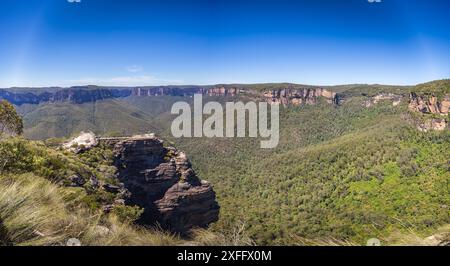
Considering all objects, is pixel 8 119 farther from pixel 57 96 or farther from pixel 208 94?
pixel 57 96

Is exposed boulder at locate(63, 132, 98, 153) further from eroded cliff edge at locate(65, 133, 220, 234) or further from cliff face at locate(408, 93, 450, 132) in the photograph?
cliff face at locate(408, 93, 450, 132)

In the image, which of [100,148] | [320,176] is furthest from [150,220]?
[320,176]

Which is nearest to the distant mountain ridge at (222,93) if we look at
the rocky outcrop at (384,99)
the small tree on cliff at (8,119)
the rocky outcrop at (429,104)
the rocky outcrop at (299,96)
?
the rocky outcrop at (299,96)

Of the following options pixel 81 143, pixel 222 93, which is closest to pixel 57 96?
pixel 222 93

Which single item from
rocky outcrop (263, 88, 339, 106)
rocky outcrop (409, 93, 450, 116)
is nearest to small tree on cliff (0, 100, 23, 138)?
rocky outcrop (409, 93, 450, 116)

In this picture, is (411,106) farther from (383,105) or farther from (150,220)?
(150,220)

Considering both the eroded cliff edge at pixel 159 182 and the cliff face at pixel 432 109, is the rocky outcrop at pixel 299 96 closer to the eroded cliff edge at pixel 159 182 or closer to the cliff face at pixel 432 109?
the cliff face at pixel 432 109
